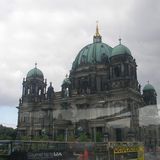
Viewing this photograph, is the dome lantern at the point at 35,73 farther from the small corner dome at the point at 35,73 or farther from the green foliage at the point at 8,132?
the green foliage at the point at 8,132

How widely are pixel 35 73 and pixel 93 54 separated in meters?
14.9

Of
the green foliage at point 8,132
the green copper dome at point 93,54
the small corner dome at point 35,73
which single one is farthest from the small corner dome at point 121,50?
the green foliage at point 8,132

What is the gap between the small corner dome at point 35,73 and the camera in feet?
249

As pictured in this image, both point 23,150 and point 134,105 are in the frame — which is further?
point 134,105

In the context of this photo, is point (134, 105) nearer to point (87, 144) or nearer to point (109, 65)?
point (109, 65)

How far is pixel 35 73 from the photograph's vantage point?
76.2 meters

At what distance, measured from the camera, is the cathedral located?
197 feet

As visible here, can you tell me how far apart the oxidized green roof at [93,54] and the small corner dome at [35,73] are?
27.6 feet

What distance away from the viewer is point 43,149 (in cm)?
2417

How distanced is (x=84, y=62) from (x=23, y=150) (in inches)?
2003

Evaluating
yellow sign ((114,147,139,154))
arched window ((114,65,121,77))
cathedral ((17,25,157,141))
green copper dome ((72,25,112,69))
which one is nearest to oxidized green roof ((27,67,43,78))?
cathedral ((17,25,157,141))

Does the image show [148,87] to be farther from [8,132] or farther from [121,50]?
[8,132]

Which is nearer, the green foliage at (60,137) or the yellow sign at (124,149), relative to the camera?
the yellow sign at (124,149)

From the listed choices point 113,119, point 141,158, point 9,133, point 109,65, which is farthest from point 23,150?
point 9,133
